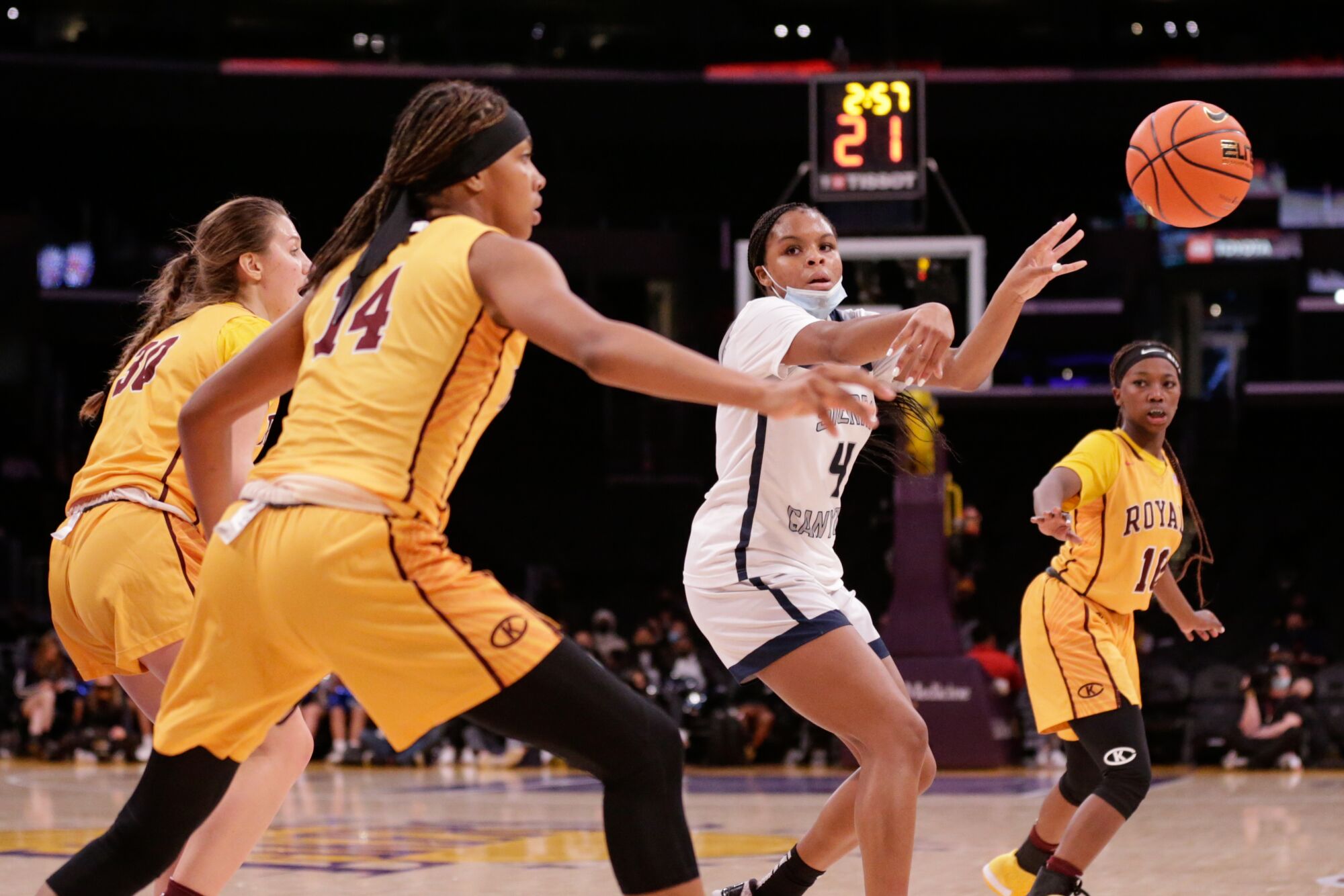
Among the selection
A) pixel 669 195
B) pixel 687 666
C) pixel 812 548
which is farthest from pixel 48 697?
pixel 812 548

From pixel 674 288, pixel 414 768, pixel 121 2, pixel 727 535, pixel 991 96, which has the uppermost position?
pixel 121 2

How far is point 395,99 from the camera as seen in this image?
21422mm

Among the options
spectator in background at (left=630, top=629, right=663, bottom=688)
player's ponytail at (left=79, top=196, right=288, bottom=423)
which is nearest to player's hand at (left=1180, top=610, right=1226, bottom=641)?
player's ponytail at (left=79, top=196, right=288, bottom=423)

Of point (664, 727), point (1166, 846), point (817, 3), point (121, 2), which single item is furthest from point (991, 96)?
point (664, 727)

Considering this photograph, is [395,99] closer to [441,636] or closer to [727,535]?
[727,535]

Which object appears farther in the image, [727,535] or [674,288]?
[674,288]

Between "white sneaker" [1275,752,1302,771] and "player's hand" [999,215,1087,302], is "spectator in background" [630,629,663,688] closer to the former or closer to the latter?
"white sneaker" [1275,752,1302,771]

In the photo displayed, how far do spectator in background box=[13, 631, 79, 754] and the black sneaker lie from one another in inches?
509

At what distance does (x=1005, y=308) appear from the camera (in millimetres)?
4172

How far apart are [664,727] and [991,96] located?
20.1 metres

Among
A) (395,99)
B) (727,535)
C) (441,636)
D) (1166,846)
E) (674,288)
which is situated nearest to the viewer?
(441,636)

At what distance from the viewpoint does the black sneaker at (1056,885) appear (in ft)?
17.1

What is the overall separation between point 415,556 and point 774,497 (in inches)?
77.1

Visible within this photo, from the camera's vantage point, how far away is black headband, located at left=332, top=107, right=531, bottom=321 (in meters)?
2.93
